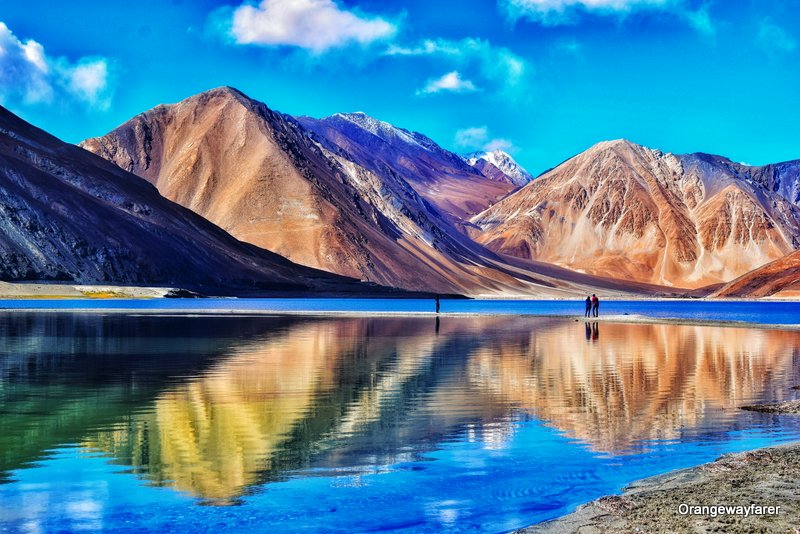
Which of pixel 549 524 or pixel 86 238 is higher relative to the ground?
pixel 86 238

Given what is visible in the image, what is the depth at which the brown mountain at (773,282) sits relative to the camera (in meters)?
157

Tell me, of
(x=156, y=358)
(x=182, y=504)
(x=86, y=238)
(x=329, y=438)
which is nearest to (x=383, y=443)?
(x=329, y=438)

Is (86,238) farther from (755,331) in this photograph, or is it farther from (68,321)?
(755,331)

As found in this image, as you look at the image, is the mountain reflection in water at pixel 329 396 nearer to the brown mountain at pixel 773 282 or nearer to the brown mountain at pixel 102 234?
the brown mountain at pixel 102 234

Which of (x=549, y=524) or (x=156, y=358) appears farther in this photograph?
(x=156, y=358)

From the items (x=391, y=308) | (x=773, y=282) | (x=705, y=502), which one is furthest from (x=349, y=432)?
(x=773, y=282)

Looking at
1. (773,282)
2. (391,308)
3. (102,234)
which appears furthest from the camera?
(773,282)

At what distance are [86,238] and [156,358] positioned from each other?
105627 millimetres

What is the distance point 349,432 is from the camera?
59.0 feet

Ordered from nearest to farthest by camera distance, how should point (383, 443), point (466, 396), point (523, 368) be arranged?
point (383, 443) → point (466, 396) → point (523, 368)

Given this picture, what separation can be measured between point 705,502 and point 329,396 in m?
12.8

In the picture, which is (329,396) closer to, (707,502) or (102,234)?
(707,502)

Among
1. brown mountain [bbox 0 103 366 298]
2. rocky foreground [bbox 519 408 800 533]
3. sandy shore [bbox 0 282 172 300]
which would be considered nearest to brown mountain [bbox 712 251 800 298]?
brown mountain [bbox 0 103 366 298]

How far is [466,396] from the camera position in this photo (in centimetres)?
2331
